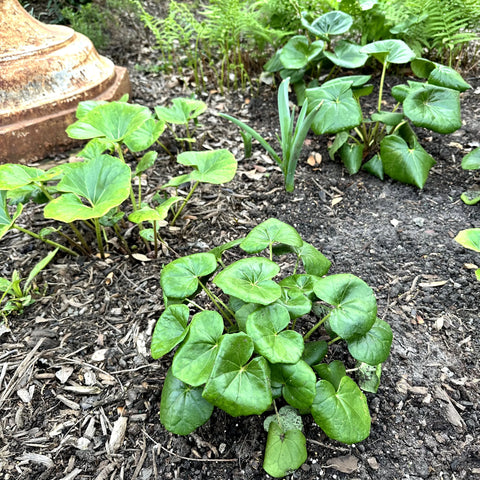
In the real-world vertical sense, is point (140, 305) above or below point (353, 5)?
below

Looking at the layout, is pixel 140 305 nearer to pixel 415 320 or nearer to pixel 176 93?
pixel 415 320

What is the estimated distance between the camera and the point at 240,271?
4.33 ft

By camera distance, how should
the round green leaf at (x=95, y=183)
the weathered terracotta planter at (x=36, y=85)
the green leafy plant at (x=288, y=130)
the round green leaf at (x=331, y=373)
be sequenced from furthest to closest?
the weathered terracotta planter at (x=36, y=85)
the green leafy plant at (x=288, y=130)
the round green leaf at (x=95, y=183)
the round green leaf at (x=331, y=373)

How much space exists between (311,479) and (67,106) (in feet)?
7.57

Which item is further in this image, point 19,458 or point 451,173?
point 451,173

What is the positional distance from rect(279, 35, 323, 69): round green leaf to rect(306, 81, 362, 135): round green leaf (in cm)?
53

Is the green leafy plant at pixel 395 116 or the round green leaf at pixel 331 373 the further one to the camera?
the green leafy plant at pixel 395 116

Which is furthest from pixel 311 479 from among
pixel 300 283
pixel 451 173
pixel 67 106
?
pixel 67 106

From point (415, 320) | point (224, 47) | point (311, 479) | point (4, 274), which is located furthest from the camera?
point (224, 47)

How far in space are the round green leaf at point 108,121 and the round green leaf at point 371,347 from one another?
1.23 metres

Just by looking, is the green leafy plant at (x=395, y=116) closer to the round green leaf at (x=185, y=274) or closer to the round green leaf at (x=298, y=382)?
the round green leaf at (x=185, y=274)

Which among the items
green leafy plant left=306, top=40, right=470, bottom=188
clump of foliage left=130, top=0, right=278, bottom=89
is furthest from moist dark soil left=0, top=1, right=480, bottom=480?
clump of foliage left=130, top=0, right=278, bottom=89

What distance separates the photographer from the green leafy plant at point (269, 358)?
114cm

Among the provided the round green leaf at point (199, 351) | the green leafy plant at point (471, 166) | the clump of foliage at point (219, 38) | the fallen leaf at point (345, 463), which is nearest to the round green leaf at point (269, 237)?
the round green leaf at point (199, 351)
